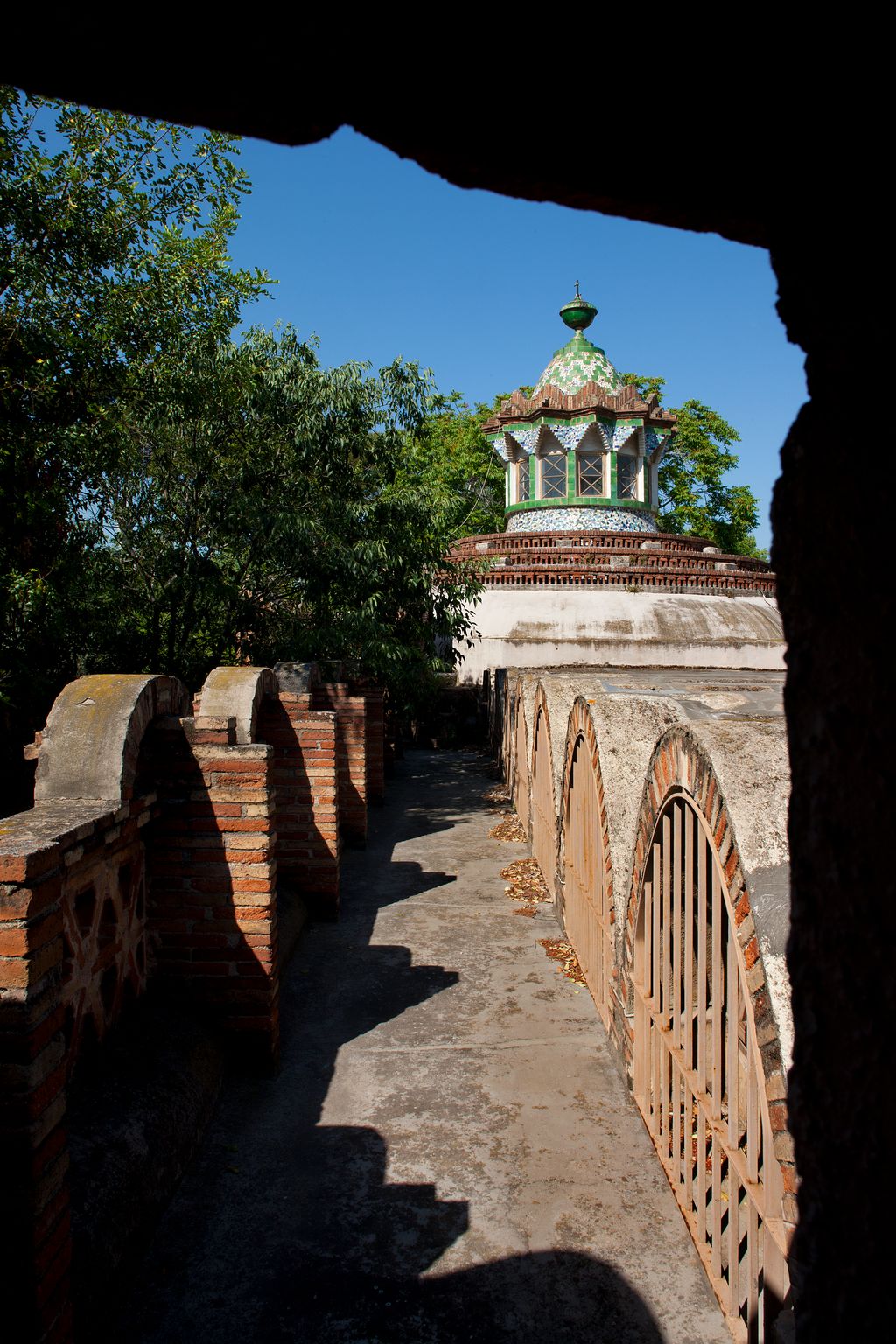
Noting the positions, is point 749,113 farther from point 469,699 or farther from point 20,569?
point 469,699

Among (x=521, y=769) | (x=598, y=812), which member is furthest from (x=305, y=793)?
(x=521, y=769)

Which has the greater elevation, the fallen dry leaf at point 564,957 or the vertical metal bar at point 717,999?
the vertical metal bar at point 717,999

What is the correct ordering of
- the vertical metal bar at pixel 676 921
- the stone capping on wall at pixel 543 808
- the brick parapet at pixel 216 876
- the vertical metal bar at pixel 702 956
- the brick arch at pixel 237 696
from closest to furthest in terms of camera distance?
the vertical metal bar at pixel 702 956, the vertical metal bar at pixel 676 921, the brick parapet at pixel 216 876, the brick arch at pixel 237 696, the stone capping on wall at pixel 543 808

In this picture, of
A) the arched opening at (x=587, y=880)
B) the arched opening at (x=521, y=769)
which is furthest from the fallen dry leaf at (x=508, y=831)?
the arched opening at (x=587, y=880)

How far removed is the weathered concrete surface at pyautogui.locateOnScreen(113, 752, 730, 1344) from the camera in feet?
9.09

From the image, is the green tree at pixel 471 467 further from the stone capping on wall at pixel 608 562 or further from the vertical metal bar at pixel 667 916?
the vertical metal bar at pixel 667 916

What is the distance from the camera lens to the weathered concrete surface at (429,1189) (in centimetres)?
277

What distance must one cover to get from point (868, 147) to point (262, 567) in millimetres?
10360

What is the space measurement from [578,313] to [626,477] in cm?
604

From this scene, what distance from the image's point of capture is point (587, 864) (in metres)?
5.57

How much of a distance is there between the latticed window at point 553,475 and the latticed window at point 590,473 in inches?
19.9

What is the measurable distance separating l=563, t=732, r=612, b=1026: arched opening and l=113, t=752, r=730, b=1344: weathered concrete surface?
0.26 m

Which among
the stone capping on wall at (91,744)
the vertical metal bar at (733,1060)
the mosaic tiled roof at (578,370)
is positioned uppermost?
the mosaic tiled roof at (578,370)

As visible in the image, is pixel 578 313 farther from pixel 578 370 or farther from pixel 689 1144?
pixel 689 1144
